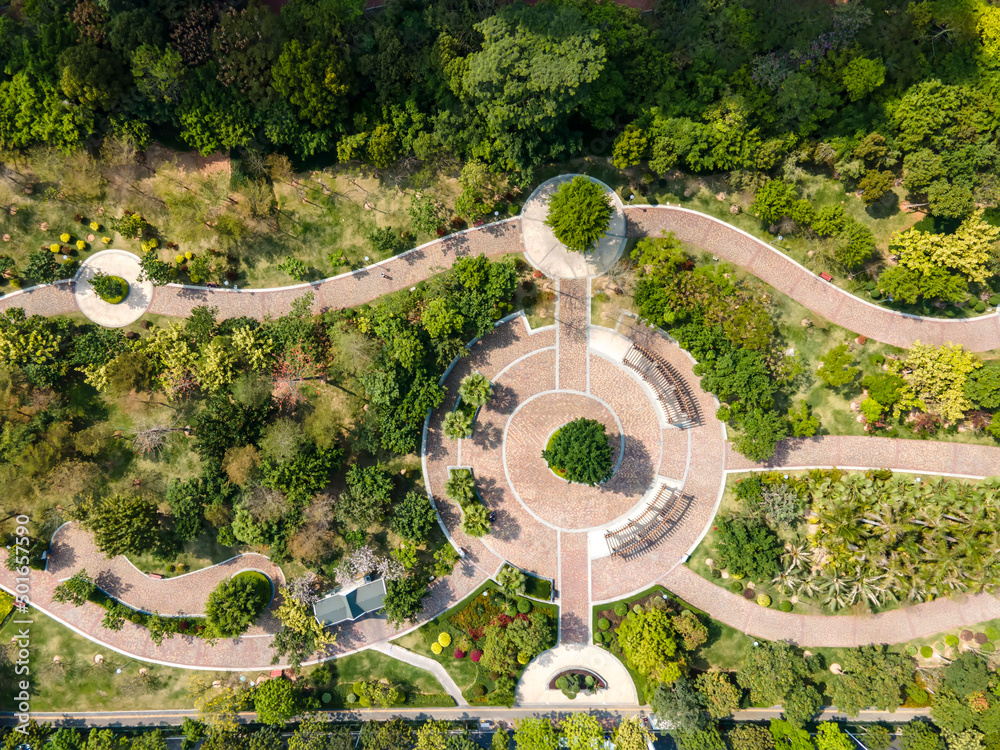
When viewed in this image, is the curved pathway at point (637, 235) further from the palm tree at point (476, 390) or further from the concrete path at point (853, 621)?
the concrete path at point (853, 621)

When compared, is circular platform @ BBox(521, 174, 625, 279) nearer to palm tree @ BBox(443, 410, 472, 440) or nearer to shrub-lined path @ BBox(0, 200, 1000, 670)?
shrub-lined path @ BBox(0, 200, 1000, 670)

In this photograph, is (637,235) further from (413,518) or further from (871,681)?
(871,681)

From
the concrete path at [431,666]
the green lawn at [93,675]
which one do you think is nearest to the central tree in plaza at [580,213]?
the concrete path at [431,666]

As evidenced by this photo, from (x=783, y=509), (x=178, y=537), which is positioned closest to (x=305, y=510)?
(x=178, y=537)

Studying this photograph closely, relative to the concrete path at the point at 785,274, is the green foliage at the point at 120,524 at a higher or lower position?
lower

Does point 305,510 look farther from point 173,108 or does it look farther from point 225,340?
point 173,108

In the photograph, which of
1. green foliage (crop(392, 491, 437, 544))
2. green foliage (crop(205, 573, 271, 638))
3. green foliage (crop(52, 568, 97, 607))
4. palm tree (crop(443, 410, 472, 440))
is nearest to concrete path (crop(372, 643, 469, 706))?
green foliage (crop(392, 491, 437, 544))

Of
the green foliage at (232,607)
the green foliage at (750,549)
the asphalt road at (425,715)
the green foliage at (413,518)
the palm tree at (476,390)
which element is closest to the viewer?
the green foliage at (232,607)

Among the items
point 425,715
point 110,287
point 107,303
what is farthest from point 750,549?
point 107,303
